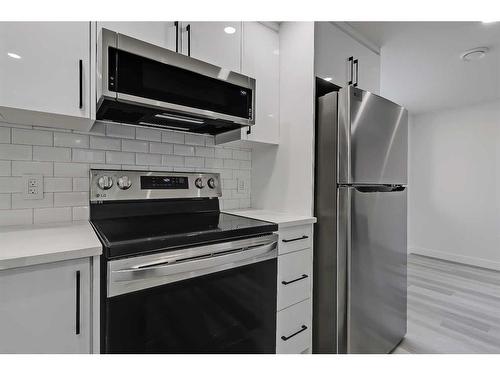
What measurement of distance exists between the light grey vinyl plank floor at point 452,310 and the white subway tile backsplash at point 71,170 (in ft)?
7.53

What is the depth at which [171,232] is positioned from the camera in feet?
3.86

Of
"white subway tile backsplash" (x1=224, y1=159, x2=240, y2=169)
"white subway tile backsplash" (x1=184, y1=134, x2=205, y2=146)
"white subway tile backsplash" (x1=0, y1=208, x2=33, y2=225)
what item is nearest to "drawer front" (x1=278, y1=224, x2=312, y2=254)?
"white subway tile backsplash" (x1=224, y1=159, x2=240, y2=169)

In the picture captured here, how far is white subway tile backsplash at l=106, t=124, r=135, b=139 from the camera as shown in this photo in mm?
1538

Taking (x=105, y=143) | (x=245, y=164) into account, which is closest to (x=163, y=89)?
(x=105, y=143)

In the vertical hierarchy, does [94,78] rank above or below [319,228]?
above

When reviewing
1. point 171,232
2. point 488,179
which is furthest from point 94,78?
point 488,179

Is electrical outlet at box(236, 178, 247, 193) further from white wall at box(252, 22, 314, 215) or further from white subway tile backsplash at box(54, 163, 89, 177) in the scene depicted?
white subway tile backsplash at box(54, 163, 89, 177)

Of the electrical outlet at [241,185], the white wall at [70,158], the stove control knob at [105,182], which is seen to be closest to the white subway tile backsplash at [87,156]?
the white wall at [70,158]

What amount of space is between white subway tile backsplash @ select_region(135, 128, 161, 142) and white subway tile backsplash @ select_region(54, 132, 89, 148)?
27 cm

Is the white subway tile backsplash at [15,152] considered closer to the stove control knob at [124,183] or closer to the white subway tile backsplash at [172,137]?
the stove control knob at [124,183]

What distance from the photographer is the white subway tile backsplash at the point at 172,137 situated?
5.74ft

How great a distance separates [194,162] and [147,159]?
0.31 m

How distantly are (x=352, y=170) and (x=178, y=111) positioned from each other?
0.99 m
